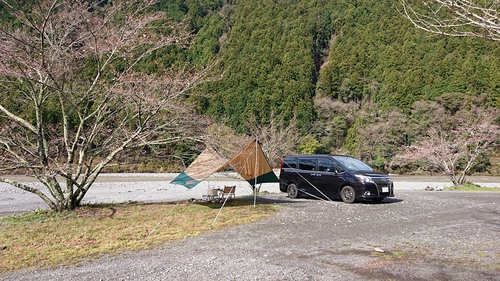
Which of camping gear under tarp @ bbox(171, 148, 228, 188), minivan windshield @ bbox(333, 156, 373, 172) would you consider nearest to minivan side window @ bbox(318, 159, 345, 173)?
minivan windshield @ bbox(333, 156, 373, 172)

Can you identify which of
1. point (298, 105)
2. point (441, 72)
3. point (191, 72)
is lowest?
point (191, 72)

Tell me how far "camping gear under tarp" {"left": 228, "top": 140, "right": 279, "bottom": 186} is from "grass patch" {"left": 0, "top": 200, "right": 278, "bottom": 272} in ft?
2.96

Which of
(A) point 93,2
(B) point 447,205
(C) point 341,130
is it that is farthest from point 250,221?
(C) point 341,130

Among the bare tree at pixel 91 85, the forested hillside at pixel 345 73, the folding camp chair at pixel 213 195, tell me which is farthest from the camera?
the forested hillside at pixel 345 73

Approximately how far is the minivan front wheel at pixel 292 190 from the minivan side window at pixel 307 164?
0.67 metres

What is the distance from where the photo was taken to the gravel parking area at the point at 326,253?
13.0 feet

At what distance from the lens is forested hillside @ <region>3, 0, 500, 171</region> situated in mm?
37062

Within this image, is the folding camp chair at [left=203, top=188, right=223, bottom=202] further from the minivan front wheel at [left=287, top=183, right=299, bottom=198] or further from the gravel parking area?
the gravel parking area

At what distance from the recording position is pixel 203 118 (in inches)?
392

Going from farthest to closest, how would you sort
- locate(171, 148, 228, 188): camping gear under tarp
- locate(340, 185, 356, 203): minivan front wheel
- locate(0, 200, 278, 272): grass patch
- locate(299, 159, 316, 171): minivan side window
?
locate(299, 159, 316, 171): minivan side window → locate(340, 185, 356, 203): minivan front wheel → locate(171, 148, 228, 188): camping gear under tarp → locate(0, 200, 278, 272): grass patch

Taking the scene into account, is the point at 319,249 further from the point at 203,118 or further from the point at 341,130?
the point at 341,130

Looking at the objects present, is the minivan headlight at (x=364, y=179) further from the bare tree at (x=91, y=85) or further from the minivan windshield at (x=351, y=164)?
the bare tree at (x=91, y=85)

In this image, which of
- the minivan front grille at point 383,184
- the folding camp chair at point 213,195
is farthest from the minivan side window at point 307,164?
the folding camp chair at point 213,195

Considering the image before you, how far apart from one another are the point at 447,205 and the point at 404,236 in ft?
14.2
